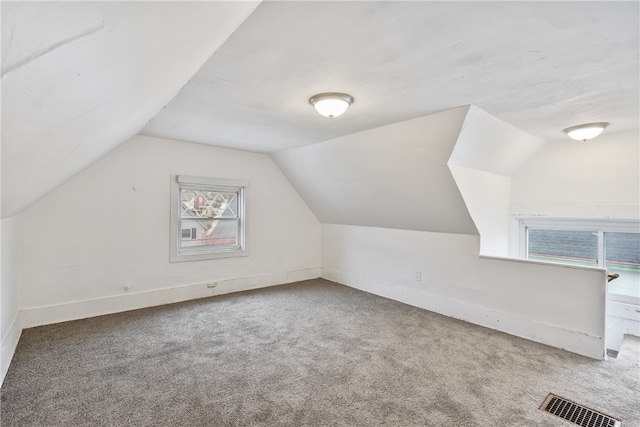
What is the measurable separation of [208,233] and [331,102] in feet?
9.61

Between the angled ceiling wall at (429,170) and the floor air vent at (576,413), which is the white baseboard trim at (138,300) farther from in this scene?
the floor air vent at (576,413)

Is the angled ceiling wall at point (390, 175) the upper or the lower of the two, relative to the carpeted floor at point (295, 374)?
upper

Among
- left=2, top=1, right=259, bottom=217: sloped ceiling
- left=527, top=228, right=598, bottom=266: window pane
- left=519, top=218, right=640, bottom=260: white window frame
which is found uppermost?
left=2, top=1, right=259, bottom=217: sloped ceiling

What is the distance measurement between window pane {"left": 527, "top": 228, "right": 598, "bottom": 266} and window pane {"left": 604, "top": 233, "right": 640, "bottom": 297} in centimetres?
13

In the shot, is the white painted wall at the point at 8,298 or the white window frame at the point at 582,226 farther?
the white window frame at the point at 582,226

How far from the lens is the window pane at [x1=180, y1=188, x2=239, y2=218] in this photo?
4.32 meters

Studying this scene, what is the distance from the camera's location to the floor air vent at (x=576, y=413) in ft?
6.21

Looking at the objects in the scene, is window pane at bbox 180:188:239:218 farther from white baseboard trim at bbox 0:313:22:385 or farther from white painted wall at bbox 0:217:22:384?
white baseboard trim at bbox 0:313:22:385

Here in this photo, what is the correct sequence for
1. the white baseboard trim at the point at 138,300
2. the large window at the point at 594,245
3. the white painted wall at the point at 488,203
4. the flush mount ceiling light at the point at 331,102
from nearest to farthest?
the flush mount ceiling light at the point at 331,102 → the white baseboard trim at the point at 138,300 → the white painted wall at the point at 488,203 → the large window at the point at 594,245

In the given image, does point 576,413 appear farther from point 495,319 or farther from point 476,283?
point 476,283

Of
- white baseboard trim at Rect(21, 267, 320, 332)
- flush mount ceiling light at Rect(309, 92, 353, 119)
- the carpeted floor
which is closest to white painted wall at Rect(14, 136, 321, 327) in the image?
white baseboard trim at Rect(21, 267, 320, 332)

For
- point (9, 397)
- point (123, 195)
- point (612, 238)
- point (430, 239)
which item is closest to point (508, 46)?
point (430, 239)

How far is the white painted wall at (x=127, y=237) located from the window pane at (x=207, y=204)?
239 millimetres

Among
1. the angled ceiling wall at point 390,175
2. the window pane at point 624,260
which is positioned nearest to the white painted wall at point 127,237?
the angled ceiling wall at point 390,175
